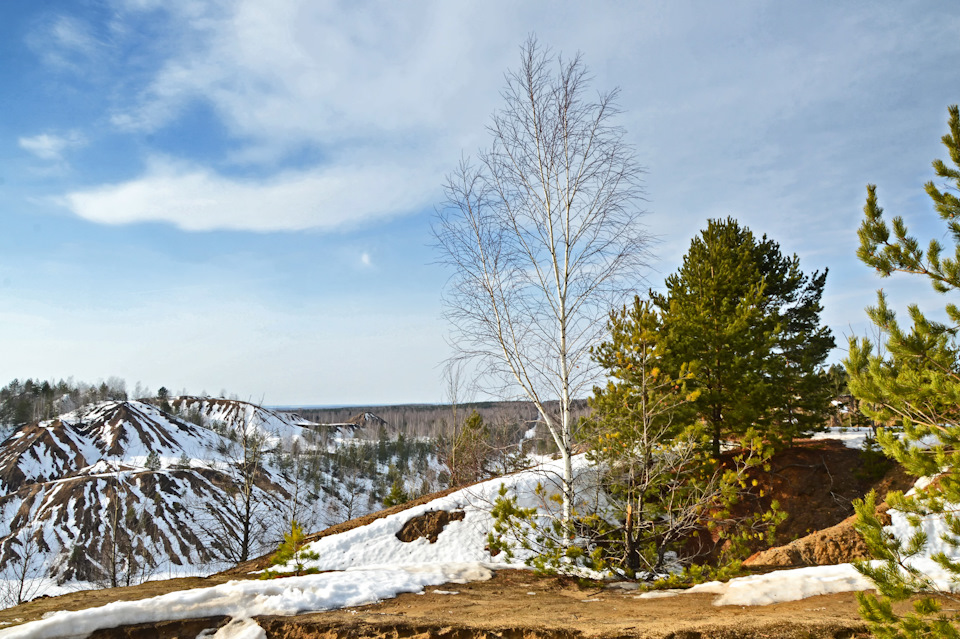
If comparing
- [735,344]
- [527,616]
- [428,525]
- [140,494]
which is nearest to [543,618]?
[527,616]

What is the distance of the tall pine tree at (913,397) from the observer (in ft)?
12.6

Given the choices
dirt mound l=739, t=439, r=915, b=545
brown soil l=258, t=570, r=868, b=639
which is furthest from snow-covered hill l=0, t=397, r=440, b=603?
dirt mound l=739, t=439, r=915, b=545

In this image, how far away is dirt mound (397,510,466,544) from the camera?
12383 millimetres

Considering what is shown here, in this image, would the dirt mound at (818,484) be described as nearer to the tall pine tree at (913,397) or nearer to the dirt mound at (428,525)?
the dirt mound at (428,525)

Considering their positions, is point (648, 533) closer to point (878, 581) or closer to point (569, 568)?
point (569, 568)

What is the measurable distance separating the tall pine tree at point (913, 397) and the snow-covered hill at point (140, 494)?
17.2m

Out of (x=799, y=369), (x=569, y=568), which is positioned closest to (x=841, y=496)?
(x=799, y=369)

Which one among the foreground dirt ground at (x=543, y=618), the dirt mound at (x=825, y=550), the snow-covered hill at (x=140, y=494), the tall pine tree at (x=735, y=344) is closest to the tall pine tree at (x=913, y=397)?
the foreground dirt ground at (x=543, y=618)

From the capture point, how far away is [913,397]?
4625 millimetres

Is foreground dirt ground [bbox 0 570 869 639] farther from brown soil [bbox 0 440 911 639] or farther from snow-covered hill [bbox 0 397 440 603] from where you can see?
snow-covered hill [bbox 0 397 440 603]

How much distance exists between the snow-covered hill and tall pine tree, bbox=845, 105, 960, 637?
1722 cm

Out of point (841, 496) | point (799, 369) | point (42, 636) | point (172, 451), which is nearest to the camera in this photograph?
point (42, 636)

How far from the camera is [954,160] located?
489 centimetres

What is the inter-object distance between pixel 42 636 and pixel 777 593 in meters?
7.72
